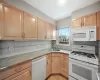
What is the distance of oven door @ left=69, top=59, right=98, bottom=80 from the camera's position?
5.14 feet

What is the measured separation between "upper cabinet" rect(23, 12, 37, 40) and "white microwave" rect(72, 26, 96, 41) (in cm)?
128

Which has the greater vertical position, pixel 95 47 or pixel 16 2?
pixel 16 2

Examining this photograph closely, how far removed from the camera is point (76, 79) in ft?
6.15

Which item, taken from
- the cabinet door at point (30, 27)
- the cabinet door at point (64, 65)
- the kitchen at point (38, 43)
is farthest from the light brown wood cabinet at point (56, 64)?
the cabinet door at point (30, 27)

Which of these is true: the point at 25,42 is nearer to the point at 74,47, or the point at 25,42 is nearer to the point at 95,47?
the point at 74,47

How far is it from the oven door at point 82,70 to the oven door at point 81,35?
0.69 metres

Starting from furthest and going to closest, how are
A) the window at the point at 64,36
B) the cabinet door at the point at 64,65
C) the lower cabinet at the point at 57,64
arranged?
the window at the point at 64,36 < the lower cabinet at the point at 57,64 < the cabinet door at the point at 64,65

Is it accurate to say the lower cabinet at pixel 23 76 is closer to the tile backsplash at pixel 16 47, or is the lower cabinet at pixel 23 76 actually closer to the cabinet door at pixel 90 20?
the tile backsplash at pixel 16 47

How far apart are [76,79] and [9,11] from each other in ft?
7.85

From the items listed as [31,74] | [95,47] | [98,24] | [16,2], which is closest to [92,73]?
[95,47]

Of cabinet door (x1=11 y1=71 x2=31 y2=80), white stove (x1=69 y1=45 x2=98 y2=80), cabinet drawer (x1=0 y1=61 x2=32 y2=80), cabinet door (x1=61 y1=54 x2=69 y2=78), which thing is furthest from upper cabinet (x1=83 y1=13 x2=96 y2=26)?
cabinet door (x1=11 y1=71 x2=31 y2=80)

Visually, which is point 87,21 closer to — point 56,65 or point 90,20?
point 90,20

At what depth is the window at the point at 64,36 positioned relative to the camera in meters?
3.10

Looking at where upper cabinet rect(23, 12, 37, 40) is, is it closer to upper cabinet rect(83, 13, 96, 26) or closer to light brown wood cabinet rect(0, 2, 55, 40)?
light brown wood cabinet rect(0, 2, 55, 40)
